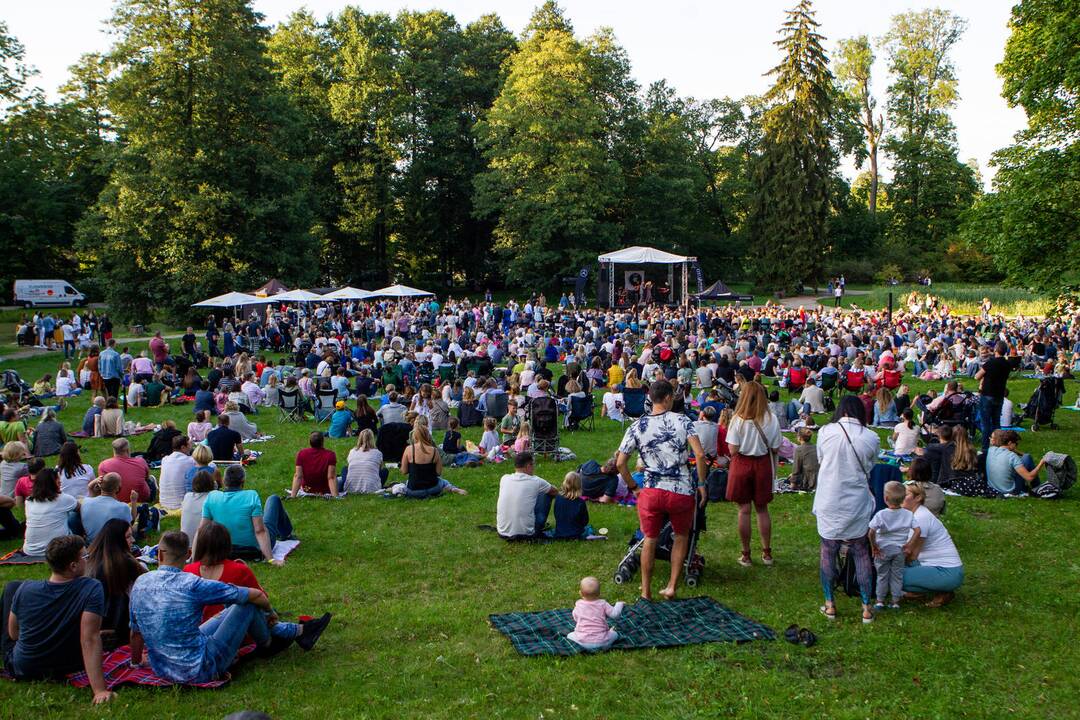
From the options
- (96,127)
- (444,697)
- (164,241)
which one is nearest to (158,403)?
(444,697)

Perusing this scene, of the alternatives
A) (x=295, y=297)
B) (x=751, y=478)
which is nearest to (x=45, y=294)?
(x=295, y=297)

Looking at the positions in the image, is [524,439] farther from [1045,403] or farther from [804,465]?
[1045,403]

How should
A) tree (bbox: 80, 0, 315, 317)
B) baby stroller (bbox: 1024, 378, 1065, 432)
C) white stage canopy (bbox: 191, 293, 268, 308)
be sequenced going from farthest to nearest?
tree (bbox: 80, 0, 315, 317)
white stage canopy (bbox: 191, 293, 268, 308)
baby stroller (bbox: 1024, 378, 1065, 432)

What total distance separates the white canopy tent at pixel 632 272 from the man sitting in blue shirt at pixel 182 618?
29.6 meters

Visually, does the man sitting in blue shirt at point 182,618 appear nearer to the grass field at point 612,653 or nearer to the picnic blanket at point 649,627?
the grass field at point 612,653

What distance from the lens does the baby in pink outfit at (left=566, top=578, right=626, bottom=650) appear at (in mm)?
5188

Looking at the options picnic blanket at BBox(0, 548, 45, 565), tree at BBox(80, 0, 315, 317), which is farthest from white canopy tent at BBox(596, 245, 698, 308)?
picnic blanket at BBox(0, 548, 45, 565)

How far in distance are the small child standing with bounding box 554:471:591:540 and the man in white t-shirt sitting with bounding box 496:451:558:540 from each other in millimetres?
112

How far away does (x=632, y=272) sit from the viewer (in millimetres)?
39812

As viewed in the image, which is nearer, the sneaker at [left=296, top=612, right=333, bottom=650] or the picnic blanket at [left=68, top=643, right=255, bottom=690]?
the picnic blanket at [left=68, top=643, right=255, bottom=690]

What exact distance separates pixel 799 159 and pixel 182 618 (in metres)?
45.3

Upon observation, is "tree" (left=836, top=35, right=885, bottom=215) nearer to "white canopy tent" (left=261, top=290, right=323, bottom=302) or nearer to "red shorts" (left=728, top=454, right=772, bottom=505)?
"white canopy tent" (left=261, top=290, right=323, bottom=302)

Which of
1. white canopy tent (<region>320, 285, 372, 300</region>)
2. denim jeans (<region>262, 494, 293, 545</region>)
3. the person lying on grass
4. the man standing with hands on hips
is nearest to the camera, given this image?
the person lying on grass

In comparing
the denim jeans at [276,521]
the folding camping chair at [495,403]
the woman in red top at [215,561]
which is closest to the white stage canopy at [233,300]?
the folding camping chair at [495,403]
